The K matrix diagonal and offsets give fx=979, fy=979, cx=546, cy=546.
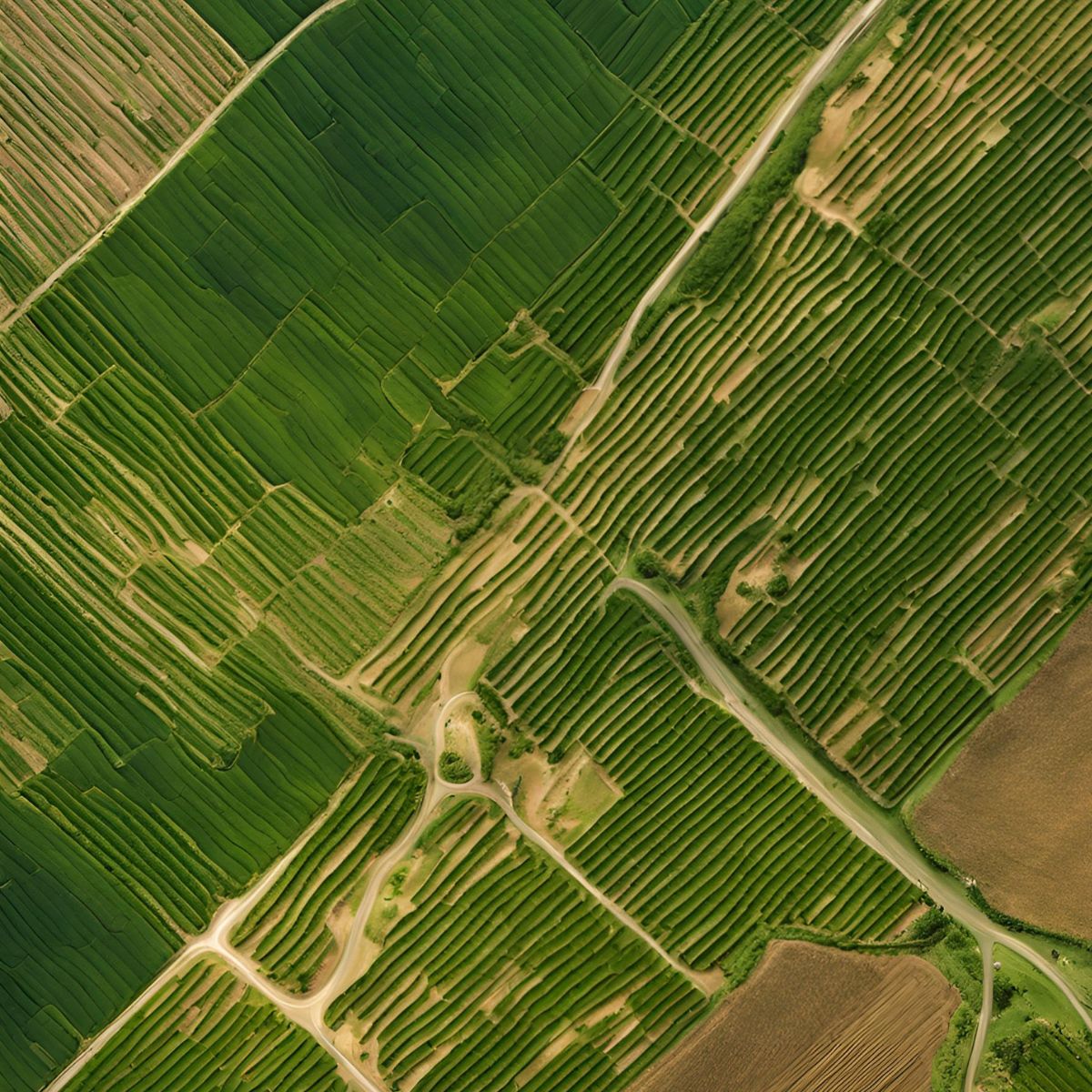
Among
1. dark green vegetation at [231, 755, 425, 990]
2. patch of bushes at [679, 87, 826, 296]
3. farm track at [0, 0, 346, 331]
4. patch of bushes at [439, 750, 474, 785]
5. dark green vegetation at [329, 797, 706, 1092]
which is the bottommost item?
dark green vegetation at [329, 797, 706, 1092]

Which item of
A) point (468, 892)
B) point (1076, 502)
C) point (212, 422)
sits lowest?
point (468, 892)

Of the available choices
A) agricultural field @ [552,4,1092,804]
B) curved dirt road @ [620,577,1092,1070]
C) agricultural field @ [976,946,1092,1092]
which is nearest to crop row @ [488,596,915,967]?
curved dirt road @ [620,577,1092,1070]

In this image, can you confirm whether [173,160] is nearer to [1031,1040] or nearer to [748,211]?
[748,211]

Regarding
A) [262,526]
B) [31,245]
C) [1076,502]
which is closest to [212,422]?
[262,526]

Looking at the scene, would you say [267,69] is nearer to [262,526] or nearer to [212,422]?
[212,422]

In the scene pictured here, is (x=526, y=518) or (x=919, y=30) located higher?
(x=919, y=30)

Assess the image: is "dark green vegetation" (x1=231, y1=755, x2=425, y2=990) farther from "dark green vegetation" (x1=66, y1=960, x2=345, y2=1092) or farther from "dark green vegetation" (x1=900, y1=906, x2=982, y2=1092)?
"dark green vegetation" (x1=900, y1=906, x2=982, y2=1092)

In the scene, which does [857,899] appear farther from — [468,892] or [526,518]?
[526,518]
